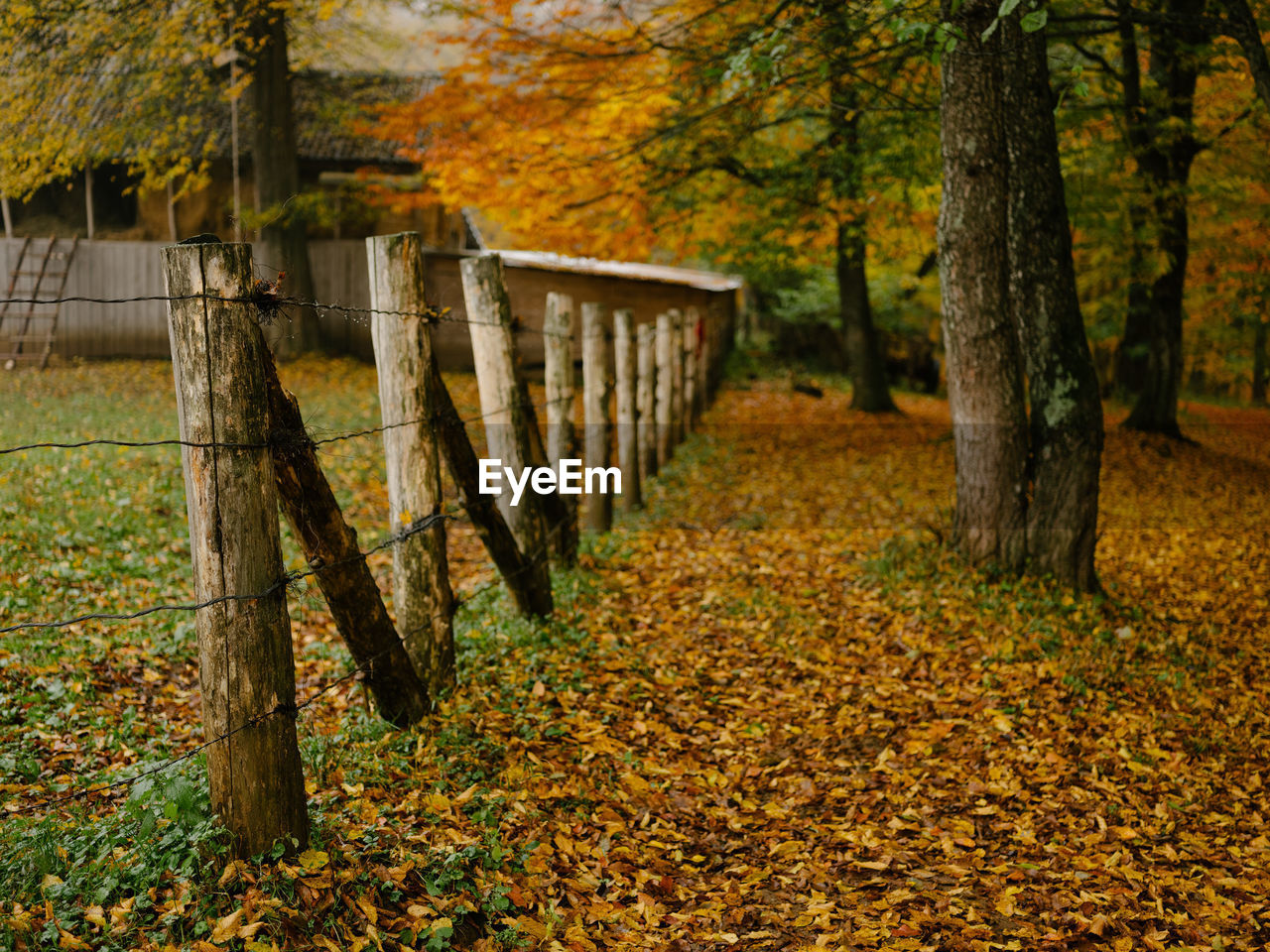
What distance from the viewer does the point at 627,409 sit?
945 centimetres

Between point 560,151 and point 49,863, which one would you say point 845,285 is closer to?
point 560,151

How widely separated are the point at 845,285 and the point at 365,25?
1138 cm

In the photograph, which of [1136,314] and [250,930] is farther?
[1136,314]

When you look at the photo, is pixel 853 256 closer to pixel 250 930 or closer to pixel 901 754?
pixel 901 754

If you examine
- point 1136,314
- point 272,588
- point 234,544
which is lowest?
point 272,588

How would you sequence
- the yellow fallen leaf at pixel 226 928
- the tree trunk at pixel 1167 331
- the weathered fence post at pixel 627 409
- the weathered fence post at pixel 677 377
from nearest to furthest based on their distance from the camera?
the yellow fallen leaf at pixel 226 928 → the weathered fence post at pixel 627 409 → the weathered fence post at pixel 677 377 → the tree trunk at pixel 1167 331

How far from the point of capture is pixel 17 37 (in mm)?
11508

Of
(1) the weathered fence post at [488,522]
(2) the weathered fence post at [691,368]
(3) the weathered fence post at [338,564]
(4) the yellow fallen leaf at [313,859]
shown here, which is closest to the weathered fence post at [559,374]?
(1) the weathered fence post at [488,522]

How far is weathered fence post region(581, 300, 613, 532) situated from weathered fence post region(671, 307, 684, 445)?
143 inches

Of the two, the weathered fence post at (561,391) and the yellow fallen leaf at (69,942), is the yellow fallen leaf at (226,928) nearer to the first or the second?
the yellow fallen leaf at (69,942)

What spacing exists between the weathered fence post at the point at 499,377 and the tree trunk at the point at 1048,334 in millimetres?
3800

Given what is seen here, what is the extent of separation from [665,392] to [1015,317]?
222 inches

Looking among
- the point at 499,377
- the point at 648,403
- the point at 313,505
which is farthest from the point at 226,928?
the point at 648,403

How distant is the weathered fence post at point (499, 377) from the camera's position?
19.4 feet
